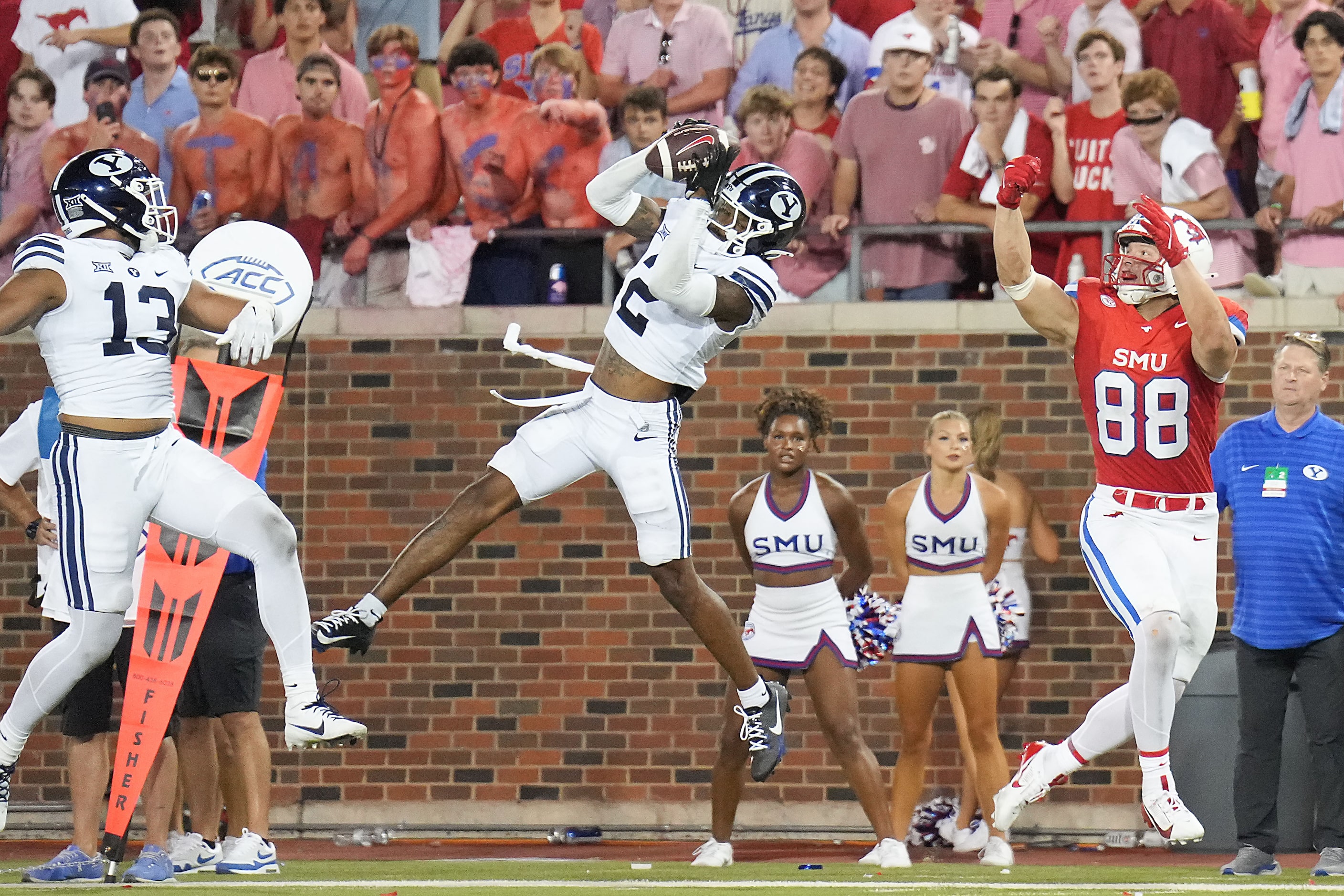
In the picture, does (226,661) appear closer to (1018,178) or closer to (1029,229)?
(1018,178)

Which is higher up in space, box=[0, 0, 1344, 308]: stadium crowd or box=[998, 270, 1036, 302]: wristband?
box=[0, 0, 1344, 308]: stadium crowd

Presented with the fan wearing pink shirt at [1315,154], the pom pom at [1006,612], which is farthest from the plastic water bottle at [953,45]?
the pom pom at [1006,612]

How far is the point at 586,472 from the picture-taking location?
669cm

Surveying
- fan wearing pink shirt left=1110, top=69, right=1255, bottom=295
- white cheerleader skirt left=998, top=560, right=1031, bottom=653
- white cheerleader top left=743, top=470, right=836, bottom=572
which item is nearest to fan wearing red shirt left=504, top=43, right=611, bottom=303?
white cheerleader top left=743, top=470, right=836, bottom=572

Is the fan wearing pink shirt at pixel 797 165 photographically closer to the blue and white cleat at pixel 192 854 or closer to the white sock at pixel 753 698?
the white sock at pixel 753 698

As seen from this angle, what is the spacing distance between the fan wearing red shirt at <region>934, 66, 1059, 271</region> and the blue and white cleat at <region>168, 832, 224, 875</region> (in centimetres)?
475

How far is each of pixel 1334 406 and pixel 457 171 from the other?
483 centimetres

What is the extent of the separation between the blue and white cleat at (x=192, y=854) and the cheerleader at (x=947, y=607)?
304 centimetres

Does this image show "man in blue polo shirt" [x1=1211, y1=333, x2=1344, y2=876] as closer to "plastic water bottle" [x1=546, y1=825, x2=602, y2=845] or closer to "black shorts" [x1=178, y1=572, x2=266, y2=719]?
"plastic water bottle" [x1=546, y1=825, x2=602, y2=845]

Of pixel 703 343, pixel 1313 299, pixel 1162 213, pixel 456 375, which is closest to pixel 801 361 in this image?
pixel 456 375

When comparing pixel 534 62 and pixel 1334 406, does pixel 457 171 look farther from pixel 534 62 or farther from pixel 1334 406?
pixel 1334 406

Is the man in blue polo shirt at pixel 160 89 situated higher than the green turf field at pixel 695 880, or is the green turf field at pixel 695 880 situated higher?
the man in blue polo shirt at pixel 160 89

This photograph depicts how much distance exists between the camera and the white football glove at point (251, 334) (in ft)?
20.2

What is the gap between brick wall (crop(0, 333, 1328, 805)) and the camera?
9.70 m
